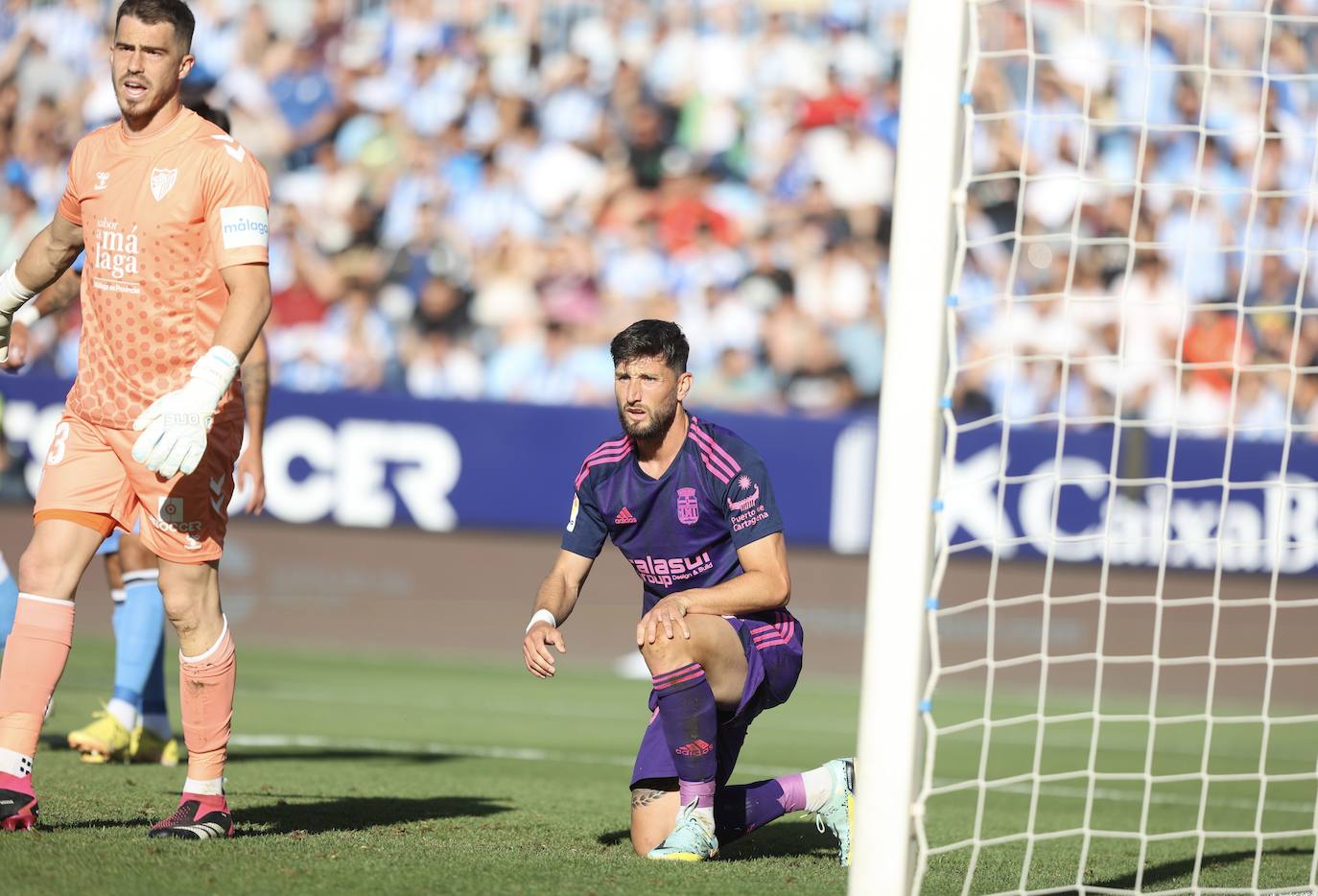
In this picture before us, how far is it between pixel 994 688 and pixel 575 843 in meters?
6.37

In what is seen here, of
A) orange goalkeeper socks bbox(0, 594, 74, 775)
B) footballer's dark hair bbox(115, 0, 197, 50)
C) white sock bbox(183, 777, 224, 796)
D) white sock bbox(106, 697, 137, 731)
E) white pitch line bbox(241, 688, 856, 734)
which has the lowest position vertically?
white pitch line bbox(241, 688, 856, 734)

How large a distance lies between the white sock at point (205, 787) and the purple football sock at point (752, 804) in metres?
1.38

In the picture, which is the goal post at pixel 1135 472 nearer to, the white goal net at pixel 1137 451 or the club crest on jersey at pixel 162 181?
the white goal net at pixel 1137 451

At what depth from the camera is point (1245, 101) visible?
13406mm

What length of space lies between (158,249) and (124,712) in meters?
2.58

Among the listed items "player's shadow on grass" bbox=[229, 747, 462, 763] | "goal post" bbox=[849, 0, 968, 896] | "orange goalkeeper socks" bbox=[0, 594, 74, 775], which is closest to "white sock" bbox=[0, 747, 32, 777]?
"orange goalkeeper socks" bbox=[0, 594, 74, 775]

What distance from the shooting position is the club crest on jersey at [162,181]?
4.18 meters

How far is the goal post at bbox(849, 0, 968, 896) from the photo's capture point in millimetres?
3504

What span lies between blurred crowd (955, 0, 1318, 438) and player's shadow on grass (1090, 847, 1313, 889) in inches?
248

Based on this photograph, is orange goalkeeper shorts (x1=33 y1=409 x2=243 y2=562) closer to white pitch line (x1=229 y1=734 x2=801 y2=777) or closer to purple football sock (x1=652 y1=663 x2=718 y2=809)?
purple football sock (x1=652 y1=663 x2=718 y2=809)

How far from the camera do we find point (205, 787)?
430 centimetres

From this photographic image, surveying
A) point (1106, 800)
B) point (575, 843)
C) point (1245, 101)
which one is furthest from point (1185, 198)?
point (575, 843)

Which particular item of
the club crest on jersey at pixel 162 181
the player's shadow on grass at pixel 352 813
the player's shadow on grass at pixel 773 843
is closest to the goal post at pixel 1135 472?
the player's shadow on grass at pixel 773 843

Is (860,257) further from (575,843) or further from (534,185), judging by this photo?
(575,843)
